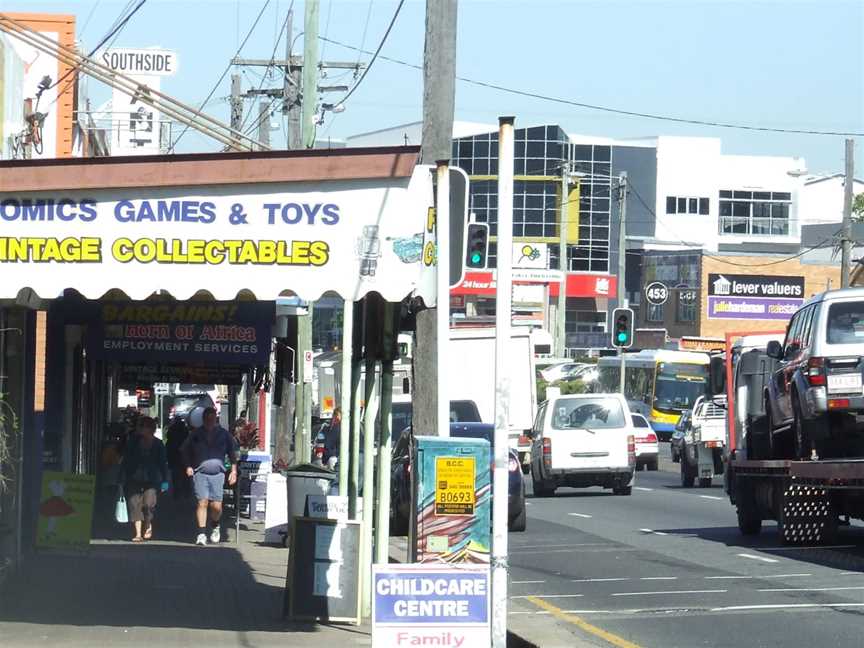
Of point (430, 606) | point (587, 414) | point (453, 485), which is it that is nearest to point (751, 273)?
Result: point (587, 414)

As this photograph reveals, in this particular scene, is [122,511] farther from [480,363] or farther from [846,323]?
[480,363]

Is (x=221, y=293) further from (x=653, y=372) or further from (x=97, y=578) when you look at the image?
(x=653, y=372)

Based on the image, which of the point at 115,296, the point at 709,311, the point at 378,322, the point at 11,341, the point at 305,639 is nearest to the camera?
the point at 305,639

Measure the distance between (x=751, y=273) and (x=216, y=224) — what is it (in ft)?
260

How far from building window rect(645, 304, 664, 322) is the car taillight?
2960 inches

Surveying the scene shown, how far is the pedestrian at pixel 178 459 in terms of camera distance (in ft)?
91.0

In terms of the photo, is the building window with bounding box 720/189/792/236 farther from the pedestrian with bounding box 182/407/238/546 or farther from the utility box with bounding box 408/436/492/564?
the utility box with bounding box 408/436/492/564

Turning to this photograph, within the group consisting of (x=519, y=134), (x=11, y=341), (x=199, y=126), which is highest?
(x=519, y=134)

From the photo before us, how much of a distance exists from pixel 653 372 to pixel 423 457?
47.1m

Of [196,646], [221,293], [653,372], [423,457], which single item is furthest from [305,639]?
[653,372]

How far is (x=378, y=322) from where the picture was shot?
11.9m

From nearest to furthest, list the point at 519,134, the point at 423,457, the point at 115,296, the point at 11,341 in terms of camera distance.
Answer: the point at 423,457 < the point at 115,296 < the point at 11,341 < the point at 519,134

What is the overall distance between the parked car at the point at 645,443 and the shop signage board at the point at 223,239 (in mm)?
32897

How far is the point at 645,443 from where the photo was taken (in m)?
42.4
